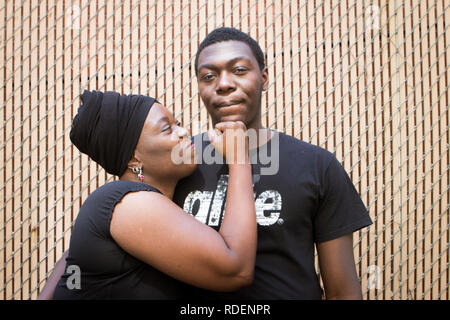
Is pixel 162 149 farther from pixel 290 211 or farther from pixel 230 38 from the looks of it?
pixel 230 38

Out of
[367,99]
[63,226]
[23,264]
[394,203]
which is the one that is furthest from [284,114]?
[23,264]

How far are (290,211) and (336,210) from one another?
20 cm

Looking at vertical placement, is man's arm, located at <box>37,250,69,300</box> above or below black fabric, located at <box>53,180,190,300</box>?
below

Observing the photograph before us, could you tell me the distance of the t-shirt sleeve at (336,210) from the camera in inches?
61.0

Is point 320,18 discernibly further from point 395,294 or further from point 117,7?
point 395,294

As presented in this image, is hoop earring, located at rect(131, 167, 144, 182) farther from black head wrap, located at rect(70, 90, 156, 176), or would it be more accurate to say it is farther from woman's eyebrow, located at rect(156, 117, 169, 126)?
woman's eyebrow, located at rect(156, 117, 169, 126)

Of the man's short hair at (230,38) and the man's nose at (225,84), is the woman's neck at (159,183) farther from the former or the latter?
the man's short hair at (230,38)

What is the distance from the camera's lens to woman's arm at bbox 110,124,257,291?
118 centimetres

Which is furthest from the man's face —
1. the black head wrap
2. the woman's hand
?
the black head wrap

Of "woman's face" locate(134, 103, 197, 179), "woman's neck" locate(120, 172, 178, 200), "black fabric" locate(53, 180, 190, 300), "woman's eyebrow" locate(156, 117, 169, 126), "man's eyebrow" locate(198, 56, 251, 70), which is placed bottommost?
"black fabric" locate(53, 180, 190, 300)

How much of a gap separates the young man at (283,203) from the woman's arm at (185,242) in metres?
0.28
